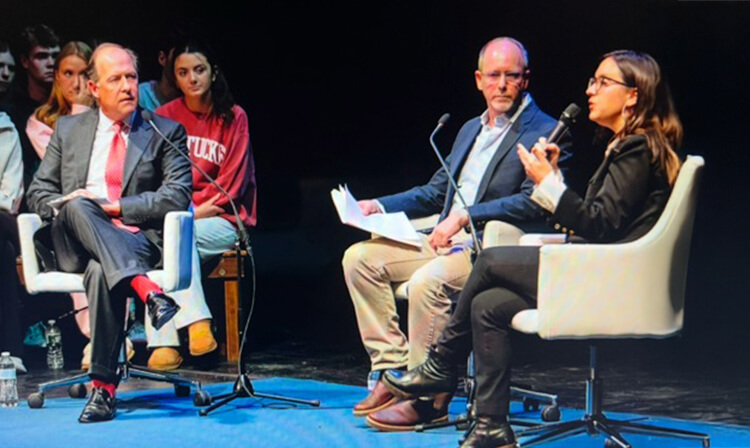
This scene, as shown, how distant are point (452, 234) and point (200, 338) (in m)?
1.87

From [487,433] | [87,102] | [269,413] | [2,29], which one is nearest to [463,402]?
[269,413]

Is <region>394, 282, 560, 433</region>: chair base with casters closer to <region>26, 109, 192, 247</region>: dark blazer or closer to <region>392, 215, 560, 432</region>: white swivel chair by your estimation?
<region>392, 215, 560, 432</region>: white swivel chair

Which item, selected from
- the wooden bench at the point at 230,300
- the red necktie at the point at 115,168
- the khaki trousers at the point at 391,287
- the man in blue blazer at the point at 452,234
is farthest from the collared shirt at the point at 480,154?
the wooden bench at the point at 230,300

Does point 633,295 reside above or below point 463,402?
above

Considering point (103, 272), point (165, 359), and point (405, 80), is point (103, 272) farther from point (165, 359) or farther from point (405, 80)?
point (405, 80)

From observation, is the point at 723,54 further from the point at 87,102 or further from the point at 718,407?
the point at 87,102

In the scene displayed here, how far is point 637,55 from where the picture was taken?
3.52 meters

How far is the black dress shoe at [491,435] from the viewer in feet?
11.0

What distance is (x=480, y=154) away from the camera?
4.38 meters

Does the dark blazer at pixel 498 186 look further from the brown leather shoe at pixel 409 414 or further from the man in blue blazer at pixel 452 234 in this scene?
the brown leather shoe at pixel 409 414

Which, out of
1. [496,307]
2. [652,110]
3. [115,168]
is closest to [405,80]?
[115,168]

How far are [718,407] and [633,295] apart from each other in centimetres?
100

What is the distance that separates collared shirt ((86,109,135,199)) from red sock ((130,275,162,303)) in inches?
24.7

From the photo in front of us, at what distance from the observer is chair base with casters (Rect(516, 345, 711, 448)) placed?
11.1 ft
